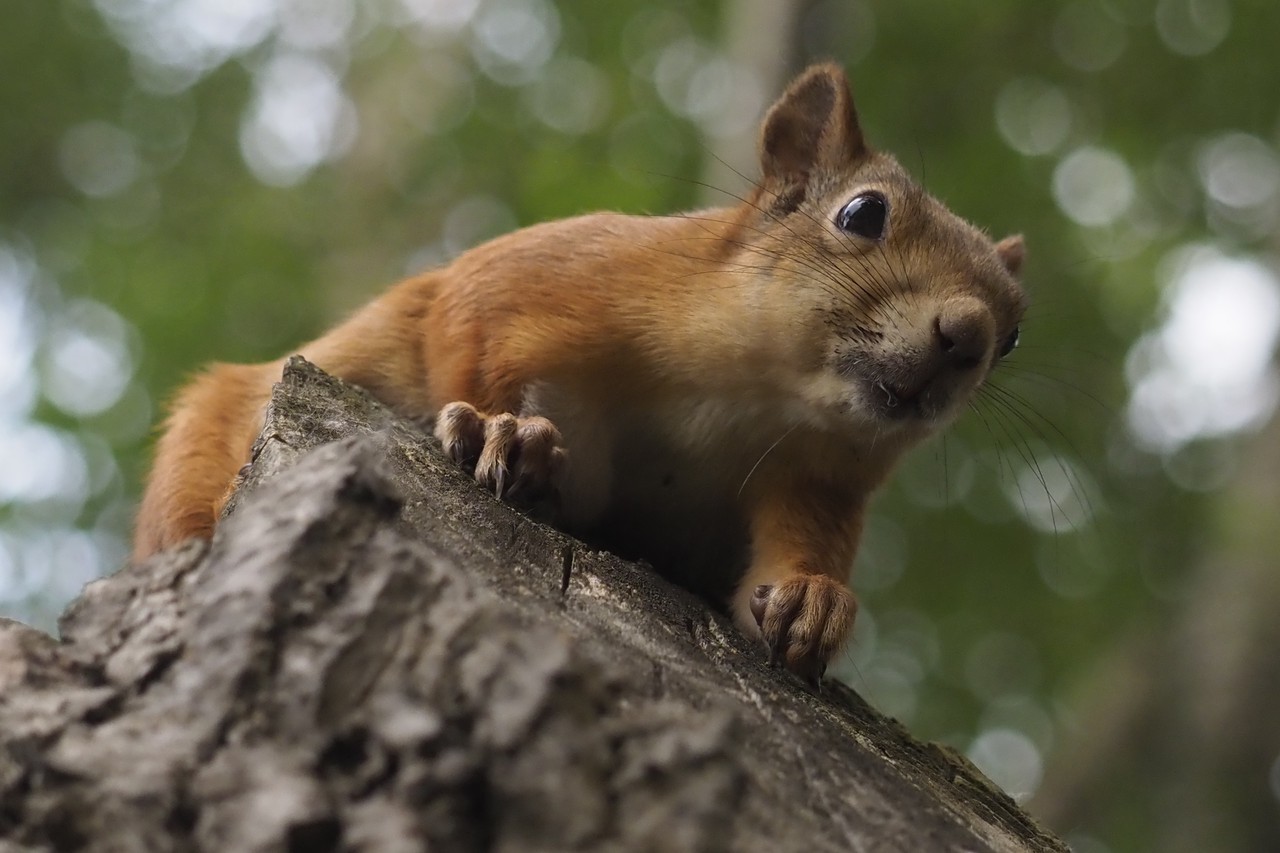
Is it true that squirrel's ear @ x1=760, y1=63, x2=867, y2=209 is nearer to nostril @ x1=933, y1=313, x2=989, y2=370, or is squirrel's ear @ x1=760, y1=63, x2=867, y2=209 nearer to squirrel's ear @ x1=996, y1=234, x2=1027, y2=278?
squirrel's ear @ x1=996, y1=234, x2=1027, y2=278

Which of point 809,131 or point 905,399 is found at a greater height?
point 809,131

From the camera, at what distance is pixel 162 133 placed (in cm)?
1008

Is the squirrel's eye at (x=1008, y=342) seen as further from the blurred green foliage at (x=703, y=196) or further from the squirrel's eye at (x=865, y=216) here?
the blurred green foliage at (x=703, y=196)

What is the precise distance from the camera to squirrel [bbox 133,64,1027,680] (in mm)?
2975

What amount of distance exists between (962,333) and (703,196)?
4753 mm

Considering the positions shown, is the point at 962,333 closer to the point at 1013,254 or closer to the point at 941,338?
the point at 941,338

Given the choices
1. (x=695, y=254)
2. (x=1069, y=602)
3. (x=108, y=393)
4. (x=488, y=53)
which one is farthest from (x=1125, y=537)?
(x=108, y=393)

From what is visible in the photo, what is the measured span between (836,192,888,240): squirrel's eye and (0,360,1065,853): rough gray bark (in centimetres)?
184

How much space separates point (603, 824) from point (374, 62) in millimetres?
9592

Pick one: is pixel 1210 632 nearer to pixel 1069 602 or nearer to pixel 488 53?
pixel 1069 602

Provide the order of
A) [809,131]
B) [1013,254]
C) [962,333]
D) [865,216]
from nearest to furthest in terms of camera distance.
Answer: [962,333] < [865,216] < [809,131] < [1013,254]

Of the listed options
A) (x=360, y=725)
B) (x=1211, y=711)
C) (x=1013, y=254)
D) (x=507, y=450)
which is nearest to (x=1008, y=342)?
(x=1013, y=254)

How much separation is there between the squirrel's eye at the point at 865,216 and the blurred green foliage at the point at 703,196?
13.6 feet

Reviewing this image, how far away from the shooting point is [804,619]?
103 inches
